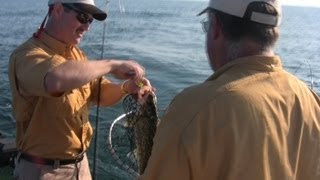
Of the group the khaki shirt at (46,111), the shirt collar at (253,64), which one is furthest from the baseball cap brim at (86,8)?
the shirt collar at (253,64)

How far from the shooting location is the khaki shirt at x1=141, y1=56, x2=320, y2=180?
1.88 metres

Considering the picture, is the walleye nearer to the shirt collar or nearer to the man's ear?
the man's ear

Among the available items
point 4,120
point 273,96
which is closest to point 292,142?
point 273,96

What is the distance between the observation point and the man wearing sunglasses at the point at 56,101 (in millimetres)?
3465

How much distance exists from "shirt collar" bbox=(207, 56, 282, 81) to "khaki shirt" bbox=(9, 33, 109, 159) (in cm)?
157

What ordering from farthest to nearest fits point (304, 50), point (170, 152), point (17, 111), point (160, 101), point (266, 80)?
point (304, 50) < point (160, 101) < point (17, 111) < point (266, 80) < point (170, 152)

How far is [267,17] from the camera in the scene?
2023mm

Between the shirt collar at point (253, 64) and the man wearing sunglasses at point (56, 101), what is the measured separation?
1432mm

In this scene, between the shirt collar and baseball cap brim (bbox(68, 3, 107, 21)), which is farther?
baseball cap brim (bbox(68, 3, 107, 21))

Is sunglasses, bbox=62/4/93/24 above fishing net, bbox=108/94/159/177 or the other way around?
above

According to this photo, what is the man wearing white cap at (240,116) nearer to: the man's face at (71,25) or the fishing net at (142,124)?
the fishing net at (142,124)

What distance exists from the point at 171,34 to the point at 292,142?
24.8 meters

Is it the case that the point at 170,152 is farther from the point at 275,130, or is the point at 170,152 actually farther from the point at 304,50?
the point at 304,50

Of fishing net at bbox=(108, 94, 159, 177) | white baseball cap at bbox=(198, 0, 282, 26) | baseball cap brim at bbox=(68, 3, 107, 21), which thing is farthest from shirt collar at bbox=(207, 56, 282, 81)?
baseball cap brim at bbox=(68, 3, 107, 21)
